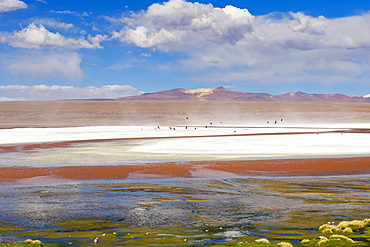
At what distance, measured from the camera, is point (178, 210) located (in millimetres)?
14578

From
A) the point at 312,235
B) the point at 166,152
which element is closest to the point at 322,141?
the point at 166,152

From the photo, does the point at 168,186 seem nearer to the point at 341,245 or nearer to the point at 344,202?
the point at 344,202

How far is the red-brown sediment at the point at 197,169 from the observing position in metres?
22.5

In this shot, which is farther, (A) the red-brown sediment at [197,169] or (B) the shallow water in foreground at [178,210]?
(A) the red-brown sediment at [197,169]

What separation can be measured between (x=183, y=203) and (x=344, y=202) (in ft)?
16.1

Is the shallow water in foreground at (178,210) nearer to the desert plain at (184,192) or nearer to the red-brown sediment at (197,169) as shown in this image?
the desert plain at (184,192)

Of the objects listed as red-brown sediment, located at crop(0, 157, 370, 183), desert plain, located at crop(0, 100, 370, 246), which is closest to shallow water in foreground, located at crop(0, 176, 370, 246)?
desert plain, located at crop(0, 100, 370, 246)

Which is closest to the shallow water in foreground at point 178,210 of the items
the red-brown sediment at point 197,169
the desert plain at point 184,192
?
the desert plain at point 184,192

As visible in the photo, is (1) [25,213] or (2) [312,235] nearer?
(2) [312,235]

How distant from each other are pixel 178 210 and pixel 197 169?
9.57 m

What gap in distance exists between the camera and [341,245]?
1033cm

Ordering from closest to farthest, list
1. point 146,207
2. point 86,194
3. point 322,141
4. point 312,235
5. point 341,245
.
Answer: point 341,245 → point 312,235 → point 146,207 → point 86,194 → point 322,141

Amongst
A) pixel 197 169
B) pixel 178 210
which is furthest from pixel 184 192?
pixel 197 169

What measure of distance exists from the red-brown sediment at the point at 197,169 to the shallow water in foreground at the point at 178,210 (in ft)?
6.25
